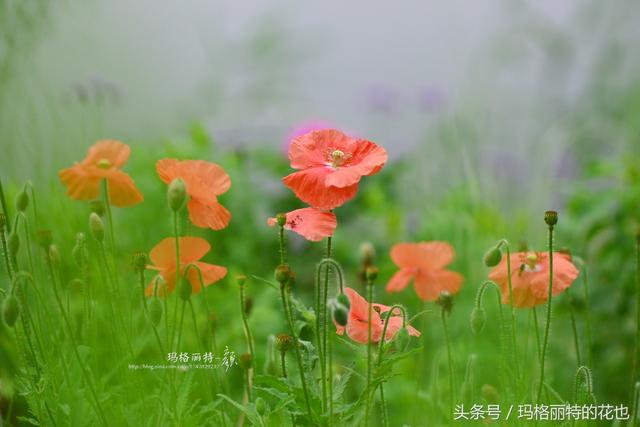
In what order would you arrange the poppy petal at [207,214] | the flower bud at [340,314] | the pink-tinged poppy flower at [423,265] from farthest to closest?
the pink-tinged poppy flower at [423,265] < the poppy petal at [207,214] < the flower bud at [340,314]

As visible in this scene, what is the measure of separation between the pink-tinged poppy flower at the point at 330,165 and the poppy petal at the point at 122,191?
0.13m

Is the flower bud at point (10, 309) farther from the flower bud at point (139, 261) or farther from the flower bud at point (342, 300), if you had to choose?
the flower bud at point (342, 300)

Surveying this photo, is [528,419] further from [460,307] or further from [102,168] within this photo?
[460,307]

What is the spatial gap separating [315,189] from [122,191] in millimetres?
170

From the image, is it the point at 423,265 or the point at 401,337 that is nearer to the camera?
the point at 401,337

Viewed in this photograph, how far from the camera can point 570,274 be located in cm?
65

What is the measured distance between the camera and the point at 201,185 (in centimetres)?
63

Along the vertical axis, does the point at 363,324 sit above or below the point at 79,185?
below

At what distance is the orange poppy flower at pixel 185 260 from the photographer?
2.10ft

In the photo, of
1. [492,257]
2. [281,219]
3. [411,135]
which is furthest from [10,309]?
[411,135]

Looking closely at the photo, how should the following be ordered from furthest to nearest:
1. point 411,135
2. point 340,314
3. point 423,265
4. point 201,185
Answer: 1. point 411,135
2. point 423,265
3. point 201,185
4. point 340,314

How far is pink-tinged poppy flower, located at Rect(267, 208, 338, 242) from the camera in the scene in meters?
0.56

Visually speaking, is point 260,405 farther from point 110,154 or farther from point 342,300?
point 110,154

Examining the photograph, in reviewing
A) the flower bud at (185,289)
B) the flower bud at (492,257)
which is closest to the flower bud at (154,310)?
the flower bud at (185,289)
